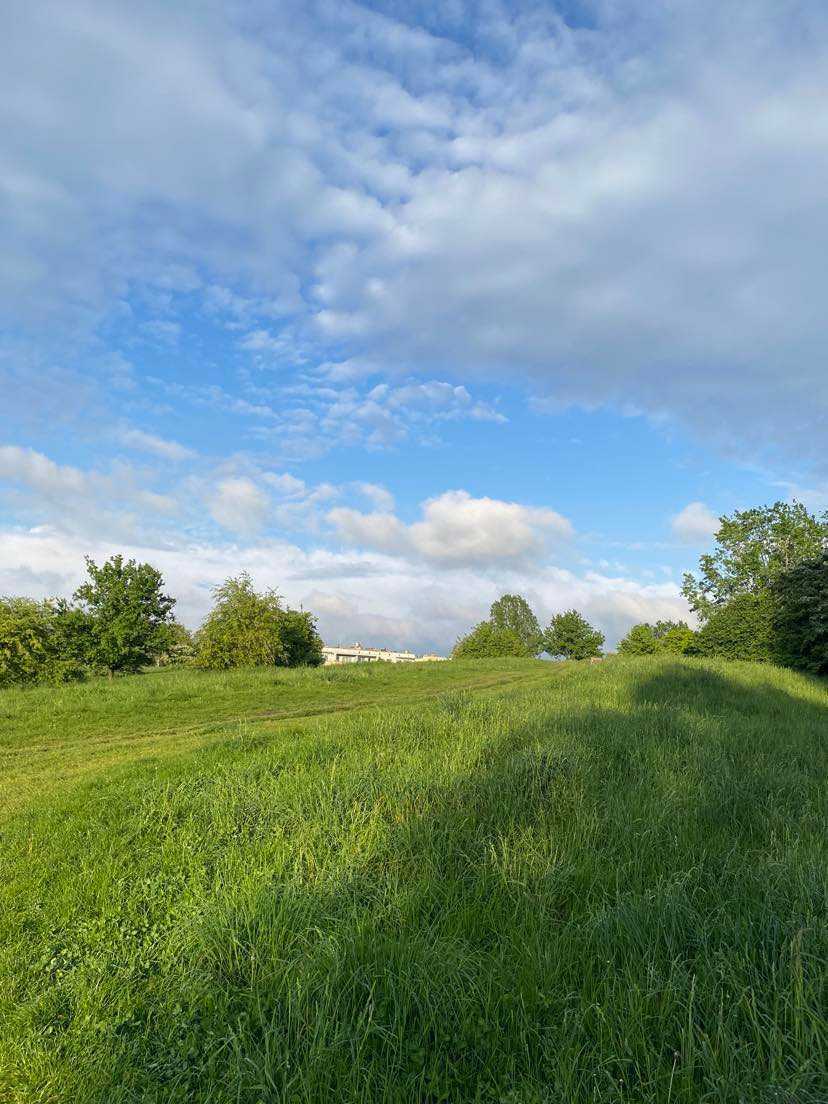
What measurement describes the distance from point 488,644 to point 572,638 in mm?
15115

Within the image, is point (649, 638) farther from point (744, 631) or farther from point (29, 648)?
point (29, 648)

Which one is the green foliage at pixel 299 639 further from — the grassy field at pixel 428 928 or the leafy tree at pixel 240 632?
the grassy field at pixel 428 928

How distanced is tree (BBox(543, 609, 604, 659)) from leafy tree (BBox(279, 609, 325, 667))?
164 ft

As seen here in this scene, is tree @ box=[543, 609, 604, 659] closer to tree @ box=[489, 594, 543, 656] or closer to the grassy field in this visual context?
tree @ box=[489, 594, 543, 656]

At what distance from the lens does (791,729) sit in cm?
1040

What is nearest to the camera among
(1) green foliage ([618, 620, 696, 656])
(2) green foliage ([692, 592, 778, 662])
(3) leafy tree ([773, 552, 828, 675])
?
(3) leafy tree ([773, 552, 828, 675])

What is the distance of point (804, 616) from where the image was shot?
3362 centimetres

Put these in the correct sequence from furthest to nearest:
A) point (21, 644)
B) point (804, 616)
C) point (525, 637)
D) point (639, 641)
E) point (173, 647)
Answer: point (525, 637)
point (639, 641)
point (173, 647)
point (804, 616)
point (21, 644)

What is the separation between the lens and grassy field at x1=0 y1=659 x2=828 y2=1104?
2857mm

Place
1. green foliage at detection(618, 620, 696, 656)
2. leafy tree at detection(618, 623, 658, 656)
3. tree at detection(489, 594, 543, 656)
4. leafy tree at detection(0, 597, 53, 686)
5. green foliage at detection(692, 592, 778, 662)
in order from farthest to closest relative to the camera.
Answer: tree at detection(489, 594, 543, 656) → leafy tree at detection(618, 623, 658, 656) → green foliage at detection(618, 620, 696, 656) → green foliage at detection(692, 592, 778, 662) → leafy tree at detection(0, 597, 53, 686)

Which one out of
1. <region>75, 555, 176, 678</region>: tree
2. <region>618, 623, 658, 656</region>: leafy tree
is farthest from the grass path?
<region>618, 623, 658, 656</region>: leafy tree

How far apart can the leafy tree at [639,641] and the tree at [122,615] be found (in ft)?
Result: 214

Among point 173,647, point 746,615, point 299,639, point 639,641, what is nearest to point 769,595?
point 746,615

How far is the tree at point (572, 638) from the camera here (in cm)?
8738
